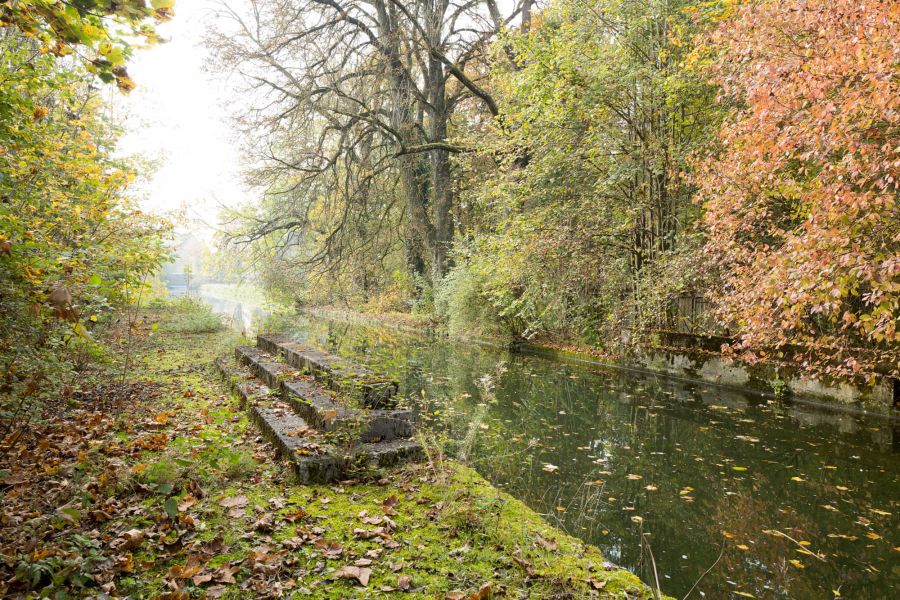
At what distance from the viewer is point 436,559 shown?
3.10 meters

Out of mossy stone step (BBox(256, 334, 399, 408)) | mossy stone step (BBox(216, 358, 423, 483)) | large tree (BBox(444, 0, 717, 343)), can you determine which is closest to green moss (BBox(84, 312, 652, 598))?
mossy stone step (BBox(216, 358, 423, 483))

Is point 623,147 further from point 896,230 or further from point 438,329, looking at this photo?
point 438,329

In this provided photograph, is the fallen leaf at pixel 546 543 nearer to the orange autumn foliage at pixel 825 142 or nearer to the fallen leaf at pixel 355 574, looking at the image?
the fallen leaf at pixel 355 574

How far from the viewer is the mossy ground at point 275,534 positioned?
2717 mm

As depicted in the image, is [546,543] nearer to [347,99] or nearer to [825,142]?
[825,142]

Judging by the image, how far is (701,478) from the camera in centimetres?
527

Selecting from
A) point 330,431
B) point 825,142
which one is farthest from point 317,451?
point 825,142

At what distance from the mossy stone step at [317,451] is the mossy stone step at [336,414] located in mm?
102

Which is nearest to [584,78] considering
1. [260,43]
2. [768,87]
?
[768,87]

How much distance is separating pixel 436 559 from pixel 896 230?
6204 millimetres

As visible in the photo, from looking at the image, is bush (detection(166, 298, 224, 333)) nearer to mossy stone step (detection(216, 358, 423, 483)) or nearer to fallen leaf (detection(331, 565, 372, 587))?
mossy stone step (detection(216, 358, 423, 483))

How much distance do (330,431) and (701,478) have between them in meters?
3.87

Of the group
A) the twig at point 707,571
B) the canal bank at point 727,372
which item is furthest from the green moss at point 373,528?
the canal bank at point 727,372

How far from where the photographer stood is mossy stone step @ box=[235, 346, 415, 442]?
4590 mm
